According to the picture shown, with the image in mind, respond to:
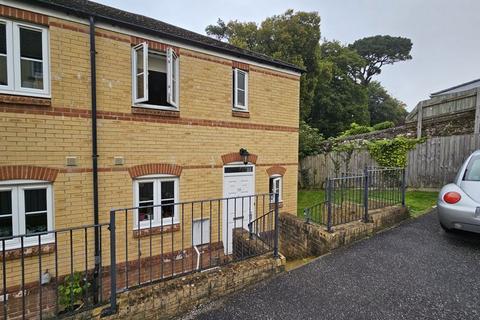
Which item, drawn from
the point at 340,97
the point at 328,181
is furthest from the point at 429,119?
the point at 340,97

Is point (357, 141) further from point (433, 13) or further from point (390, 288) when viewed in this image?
point (390, 288)

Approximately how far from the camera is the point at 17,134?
181 inches

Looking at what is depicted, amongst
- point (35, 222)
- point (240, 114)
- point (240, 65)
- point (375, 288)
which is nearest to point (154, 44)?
point (240, 65)

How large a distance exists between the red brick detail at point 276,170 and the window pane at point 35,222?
5.96 m

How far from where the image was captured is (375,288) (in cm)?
328

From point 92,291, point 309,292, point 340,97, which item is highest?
point 340,97

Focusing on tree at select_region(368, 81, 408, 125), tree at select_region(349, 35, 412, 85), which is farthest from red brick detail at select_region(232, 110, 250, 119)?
tree at select_region(349, 35, 412, 85)

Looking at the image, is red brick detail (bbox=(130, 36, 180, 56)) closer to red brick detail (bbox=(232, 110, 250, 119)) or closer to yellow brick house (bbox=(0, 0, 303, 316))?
yellow brick house (bbox=(0, 0, 303, 316))

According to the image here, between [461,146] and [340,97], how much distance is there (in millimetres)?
18430

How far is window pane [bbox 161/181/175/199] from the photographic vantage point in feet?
20.4

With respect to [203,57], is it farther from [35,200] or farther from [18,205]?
[18,205]

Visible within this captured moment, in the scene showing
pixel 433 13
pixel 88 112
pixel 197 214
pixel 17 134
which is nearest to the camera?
pixel 17 134

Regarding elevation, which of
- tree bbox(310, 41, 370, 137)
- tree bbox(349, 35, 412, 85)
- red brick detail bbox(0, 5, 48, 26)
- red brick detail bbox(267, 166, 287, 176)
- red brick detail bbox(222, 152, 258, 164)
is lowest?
red brick detail bbox(267, 166, 287, 176)

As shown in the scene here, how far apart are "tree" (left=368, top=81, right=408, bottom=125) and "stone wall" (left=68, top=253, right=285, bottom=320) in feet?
117
